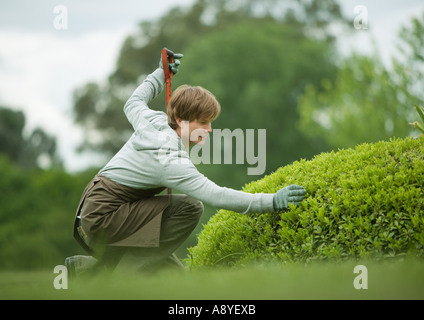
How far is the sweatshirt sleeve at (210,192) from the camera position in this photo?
3.89 meters

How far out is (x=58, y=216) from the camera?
19.6 metres

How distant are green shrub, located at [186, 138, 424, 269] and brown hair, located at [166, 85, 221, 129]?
0.81 m

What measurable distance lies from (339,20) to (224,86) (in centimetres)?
1052

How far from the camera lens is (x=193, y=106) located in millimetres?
4312

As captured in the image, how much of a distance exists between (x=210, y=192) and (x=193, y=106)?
81cm

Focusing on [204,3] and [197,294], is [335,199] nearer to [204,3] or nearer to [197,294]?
[197,294]

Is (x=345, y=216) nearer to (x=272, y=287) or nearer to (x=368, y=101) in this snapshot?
(x=272, y=287)

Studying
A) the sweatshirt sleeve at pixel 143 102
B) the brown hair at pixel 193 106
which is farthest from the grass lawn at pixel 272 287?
the sweatshirt sleeve at pixel 143 102

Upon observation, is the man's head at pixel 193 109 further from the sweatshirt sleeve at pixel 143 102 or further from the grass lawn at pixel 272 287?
the grass lawn at pixel 272 287

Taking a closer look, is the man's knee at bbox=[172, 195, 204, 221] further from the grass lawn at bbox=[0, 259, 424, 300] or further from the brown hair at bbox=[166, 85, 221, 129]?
the grass lawn at bbox=[0, 259, 424, 300]

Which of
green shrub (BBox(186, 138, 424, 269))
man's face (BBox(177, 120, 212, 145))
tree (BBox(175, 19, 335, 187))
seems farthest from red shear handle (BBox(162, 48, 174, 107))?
tree (BBox(175, 19, 335, 187))

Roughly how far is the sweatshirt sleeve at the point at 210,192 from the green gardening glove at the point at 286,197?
0.13ft

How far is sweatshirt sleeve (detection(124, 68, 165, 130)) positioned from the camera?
448 centimetres
